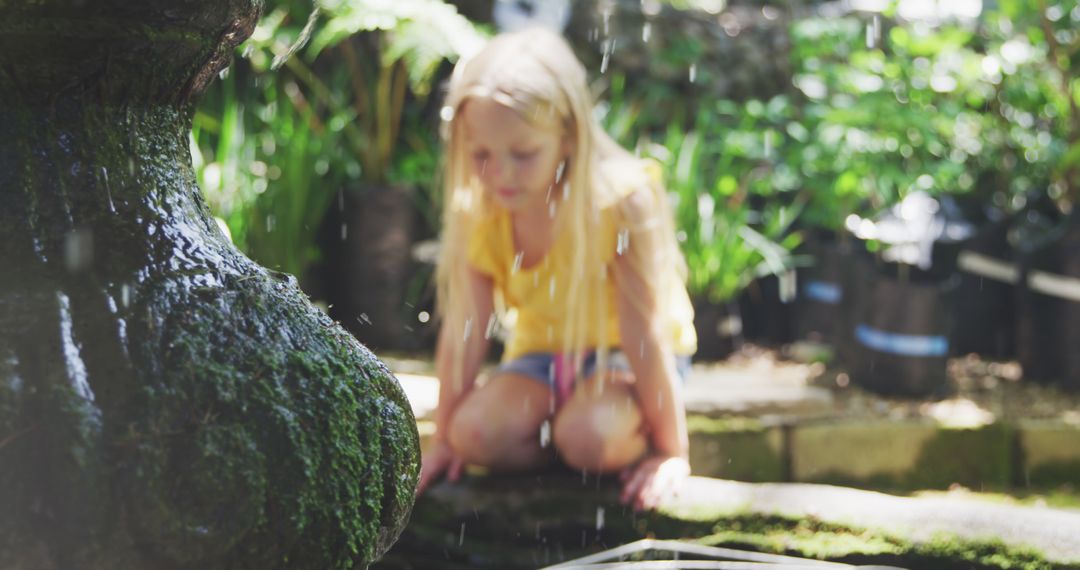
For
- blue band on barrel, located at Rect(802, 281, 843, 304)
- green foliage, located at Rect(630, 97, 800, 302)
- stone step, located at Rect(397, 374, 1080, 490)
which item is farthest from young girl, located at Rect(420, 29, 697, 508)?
blue band on barrel, located at Rect(802, 281, 843, 304)

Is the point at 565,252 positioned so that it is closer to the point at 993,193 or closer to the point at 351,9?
the point at 351,9

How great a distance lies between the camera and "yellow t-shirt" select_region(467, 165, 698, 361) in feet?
8.84

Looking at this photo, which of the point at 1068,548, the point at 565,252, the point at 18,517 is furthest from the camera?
the point at 565,252

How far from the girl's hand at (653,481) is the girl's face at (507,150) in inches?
25.6

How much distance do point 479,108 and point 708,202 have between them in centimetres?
279

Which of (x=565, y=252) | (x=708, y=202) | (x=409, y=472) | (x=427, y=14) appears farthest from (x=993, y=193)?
(x=409, y=472)

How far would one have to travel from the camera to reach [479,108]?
7.47 ft

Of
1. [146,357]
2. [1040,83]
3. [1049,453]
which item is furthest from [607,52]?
[146,357]

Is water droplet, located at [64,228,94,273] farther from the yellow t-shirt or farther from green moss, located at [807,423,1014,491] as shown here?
green moss, located at [807,423,1014,491]

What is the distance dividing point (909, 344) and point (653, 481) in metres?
2.33

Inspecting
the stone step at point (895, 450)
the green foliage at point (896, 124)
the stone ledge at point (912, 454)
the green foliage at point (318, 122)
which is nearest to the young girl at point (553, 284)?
the stone step at point (895, 450)

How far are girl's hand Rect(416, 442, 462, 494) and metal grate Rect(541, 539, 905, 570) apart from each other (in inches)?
19.4

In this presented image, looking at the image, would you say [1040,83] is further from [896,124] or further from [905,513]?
[905,513]

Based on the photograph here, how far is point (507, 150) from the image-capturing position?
231 centimetres
